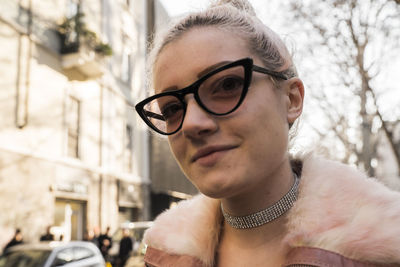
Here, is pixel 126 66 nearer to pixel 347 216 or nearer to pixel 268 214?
pixel 268 214

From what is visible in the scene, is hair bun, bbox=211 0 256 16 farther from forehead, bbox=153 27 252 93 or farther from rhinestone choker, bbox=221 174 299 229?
rhinestone choker, bbox=221 174 299 229

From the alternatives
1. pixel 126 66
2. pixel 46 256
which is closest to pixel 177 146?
pixel 46 256

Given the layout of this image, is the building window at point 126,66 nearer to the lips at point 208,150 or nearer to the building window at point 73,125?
the building window at point 73,125

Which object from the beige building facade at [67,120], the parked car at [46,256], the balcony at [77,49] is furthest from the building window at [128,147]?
the parked car at [46,256]

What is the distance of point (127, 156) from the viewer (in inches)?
683

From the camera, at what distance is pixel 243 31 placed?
1.35 m

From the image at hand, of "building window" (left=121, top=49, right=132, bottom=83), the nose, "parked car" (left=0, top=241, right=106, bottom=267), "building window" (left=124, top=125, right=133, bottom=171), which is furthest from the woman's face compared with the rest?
"building window" (left=121, top=49, right=132, bottom=83)

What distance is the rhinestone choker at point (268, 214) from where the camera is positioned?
4.64 feet

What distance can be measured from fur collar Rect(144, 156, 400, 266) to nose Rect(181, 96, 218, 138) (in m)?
0.44

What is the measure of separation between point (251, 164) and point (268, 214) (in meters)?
0.28

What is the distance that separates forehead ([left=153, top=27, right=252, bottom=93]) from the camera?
4.20ft

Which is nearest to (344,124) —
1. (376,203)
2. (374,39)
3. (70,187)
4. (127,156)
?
(374,39)

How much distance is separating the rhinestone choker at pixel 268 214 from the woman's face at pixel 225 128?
0.12 m

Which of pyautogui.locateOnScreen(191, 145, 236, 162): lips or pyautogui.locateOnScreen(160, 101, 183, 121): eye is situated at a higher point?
pyautogui.locateOnScreen(160, 101, 183, 121): eye
